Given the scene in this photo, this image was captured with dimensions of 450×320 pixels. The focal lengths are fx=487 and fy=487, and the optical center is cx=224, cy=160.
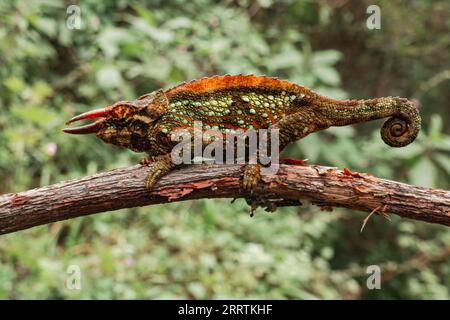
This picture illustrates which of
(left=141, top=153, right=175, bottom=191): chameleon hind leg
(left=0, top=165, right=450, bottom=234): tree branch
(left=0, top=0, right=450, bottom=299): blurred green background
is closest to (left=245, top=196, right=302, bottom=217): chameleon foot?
(left=0, top=165, right=450, bottom=234): tree branch

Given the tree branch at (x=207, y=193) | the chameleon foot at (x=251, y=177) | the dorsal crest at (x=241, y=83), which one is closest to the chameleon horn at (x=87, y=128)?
the tree branch at (x=207, y=193)

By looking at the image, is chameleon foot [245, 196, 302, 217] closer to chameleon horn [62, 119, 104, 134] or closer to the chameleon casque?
the chameleon casque

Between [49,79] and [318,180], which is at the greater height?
[49,79]

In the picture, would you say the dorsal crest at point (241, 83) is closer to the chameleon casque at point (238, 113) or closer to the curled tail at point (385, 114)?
the chameleon casque at point (238, 113)

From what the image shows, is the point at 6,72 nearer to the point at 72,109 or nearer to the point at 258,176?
the point at 72,109

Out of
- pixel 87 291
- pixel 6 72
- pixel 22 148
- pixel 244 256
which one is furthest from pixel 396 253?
pixel 6 72

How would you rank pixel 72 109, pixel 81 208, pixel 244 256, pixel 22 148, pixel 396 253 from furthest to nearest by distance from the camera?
pixel 396 253 < pixel 72 109 < pixel 22 148 < pixel 244 256 < pixel 81 208
